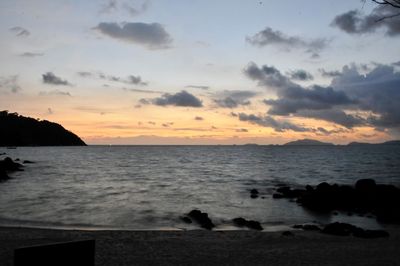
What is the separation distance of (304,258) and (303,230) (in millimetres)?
7741

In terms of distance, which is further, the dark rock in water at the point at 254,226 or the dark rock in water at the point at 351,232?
the dark rock in water at the point at 254,226

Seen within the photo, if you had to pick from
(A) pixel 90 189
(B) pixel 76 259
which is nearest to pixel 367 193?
(A) pixel 90 189

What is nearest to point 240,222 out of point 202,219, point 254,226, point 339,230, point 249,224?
point 249,224

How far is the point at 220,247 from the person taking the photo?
50.6 ft

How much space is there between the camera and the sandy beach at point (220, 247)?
12.9m

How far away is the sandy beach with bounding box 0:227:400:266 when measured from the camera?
42.4 feet

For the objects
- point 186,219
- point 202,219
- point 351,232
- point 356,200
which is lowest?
point 186,219

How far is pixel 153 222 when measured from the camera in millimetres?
24734

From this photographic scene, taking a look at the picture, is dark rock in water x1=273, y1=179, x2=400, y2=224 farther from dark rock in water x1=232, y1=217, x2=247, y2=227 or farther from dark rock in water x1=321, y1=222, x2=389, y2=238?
dark rock in water x1=321, y1=222, x2=389, y2=238

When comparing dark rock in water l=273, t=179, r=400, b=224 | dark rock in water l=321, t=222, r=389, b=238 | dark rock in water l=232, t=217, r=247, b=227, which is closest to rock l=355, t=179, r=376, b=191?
dark rock in water l=273, t=179, r=400, b=224

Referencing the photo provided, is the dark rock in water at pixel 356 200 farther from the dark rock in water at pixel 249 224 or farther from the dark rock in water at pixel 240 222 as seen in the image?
the dark rock in water at pixel 249 224

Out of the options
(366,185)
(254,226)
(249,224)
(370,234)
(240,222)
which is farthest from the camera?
(366,185)

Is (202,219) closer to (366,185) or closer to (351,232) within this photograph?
(351,232)

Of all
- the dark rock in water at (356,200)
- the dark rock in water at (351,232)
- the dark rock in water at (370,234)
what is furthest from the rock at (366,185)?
the dark rock in water at (370,234)
